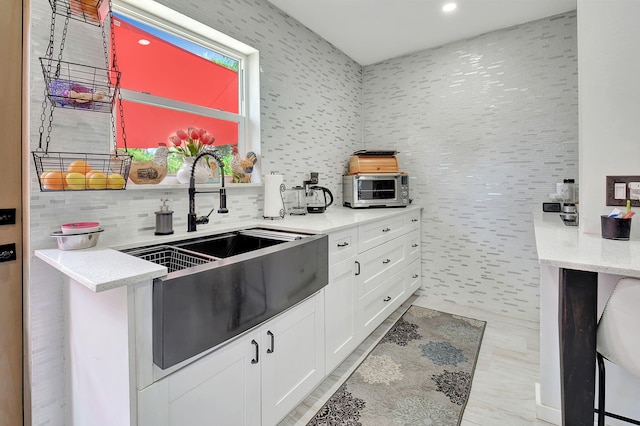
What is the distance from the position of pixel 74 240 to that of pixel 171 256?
38cm

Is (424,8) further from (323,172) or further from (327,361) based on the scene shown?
(327,361)

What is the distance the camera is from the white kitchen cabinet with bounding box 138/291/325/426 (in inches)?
38.6

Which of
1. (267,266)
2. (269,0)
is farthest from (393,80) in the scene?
(267,266)

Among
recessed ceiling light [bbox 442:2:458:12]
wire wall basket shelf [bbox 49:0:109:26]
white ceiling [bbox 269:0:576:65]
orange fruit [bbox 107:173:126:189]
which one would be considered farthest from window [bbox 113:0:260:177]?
recessed ceiling light [bbox 442:2:458:12]

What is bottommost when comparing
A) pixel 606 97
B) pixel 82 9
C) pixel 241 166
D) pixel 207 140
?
pixel 241 166

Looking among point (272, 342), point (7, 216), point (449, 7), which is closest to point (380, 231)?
point (272, 342)

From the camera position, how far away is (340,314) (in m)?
1.92

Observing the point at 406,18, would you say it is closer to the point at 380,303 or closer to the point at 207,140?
the point at 207,140

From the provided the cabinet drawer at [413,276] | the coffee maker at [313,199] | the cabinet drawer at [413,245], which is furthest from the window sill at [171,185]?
the cabinet drawer at [413,276]

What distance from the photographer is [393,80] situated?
11.1 feet

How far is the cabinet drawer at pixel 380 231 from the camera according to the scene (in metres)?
2.15

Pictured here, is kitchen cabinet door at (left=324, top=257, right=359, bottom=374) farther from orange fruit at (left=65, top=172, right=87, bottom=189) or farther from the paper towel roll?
orange fruit at (left=65, top=172, right=87, bottom=189)

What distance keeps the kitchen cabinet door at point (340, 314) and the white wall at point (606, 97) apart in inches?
Result: 52.0

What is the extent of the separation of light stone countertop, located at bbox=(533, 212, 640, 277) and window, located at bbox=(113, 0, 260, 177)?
73.7 inches
